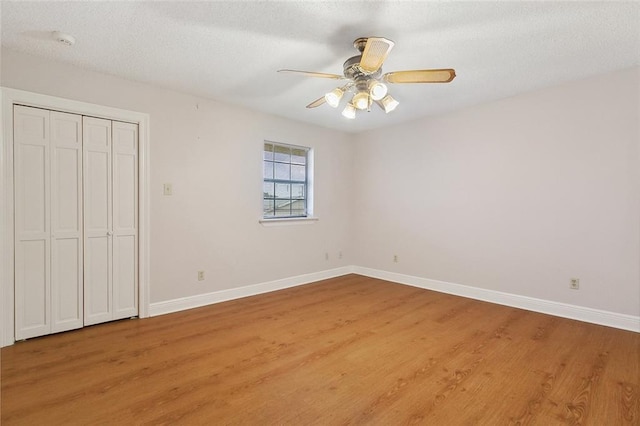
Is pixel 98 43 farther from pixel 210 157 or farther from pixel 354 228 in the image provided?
pixel 354 228

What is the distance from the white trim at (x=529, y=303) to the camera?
308 cm

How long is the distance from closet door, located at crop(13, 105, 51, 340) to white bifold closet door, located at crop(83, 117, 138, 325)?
0.29 meters

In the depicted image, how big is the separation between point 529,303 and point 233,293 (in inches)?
141

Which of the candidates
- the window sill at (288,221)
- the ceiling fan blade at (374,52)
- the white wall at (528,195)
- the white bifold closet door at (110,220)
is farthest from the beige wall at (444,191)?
the ceiling fan blade at (374,52)

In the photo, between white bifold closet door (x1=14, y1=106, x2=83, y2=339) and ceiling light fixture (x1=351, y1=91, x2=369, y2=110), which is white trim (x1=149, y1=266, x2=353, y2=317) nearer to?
white bifold closet door (x1=14, y1=106, x2=83, y2=339)

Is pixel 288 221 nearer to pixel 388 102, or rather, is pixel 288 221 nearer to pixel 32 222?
pixel 388 102

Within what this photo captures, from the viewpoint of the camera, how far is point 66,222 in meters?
2.96

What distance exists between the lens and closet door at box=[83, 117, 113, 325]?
10.0 ft

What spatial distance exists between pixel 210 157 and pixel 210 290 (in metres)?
1.64

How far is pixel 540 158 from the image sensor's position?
3557 mm

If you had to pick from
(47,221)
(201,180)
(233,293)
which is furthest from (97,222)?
(233,293)

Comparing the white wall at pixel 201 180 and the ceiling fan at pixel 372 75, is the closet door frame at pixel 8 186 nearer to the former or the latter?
the white wall at pixel 201 180

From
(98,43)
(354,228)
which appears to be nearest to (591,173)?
(354,228)

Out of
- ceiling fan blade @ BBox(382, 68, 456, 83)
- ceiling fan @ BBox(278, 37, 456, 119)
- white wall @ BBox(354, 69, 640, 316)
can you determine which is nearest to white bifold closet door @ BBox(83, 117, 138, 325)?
ceiling fan @ BBox(278, 37, 456, 119)
